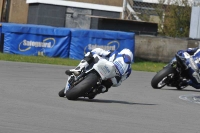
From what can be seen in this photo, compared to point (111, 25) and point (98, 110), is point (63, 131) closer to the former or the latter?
point (98, 110)

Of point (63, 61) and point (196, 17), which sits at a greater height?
point (196, 17)

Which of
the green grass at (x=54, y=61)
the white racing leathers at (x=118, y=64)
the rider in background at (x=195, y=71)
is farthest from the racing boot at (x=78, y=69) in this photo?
the green grass at (x=54, y=61)

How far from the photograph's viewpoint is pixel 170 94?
1494 centimetres

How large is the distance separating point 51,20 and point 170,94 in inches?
924

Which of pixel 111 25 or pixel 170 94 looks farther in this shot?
pixel 111 25

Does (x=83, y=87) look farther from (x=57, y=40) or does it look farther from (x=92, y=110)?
(x=57, y=40)

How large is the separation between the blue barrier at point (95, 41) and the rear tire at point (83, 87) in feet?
47.3

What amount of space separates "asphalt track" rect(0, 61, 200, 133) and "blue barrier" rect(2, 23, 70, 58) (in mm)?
9258

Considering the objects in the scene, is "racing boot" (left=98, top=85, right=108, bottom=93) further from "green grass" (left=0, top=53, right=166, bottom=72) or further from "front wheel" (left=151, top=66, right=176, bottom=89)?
"green grass" (left=0, top=53, right=166, bottom=72)

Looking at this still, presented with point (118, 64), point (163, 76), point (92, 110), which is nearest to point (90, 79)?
point (118, 64)

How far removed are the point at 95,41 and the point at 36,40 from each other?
7.13ft

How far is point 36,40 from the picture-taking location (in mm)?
25797

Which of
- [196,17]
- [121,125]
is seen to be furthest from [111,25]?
[121,125]

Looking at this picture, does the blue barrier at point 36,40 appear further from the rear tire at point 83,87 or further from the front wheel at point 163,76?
the rear tire at point 83,87
